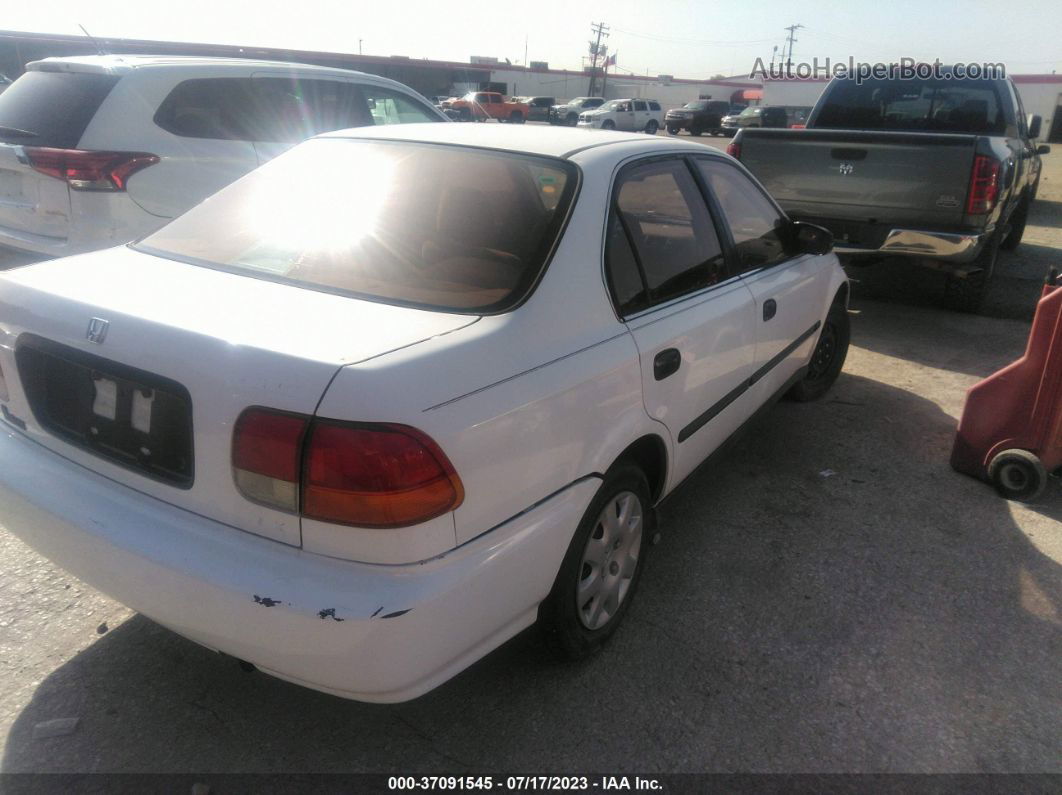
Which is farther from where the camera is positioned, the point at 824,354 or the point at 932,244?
the point at 932,244

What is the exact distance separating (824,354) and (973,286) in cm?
287

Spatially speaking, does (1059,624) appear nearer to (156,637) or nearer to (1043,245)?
(156,637)

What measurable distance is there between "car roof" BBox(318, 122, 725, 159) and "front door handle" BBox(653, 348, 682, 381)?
0.72 m

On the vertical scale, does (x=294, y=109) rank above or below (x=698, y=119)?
above

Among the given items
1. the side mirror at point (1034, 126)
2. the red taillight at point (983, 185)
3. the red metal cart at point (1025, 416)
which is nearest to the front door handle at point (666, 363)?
the red metal cart at point (1025, 416)

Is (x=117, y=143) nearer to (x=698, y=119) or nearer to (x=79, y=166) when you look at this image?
(x=79, y=166)

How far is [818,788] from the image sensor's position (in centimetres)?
218

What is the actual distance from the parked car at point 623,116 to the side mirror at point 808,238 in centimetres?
3683

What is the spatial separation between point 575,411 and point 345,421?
2.28 ft

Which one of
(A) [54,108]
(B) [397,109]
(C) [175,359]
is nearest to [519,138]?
(C) [175,359]

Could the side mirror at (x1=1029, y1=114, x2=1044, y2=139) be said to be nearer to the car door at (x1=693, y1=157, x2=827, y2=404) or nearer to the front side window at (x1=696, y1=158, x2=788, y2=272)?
the car door at (x1=693, y1=157, x2=827, y2=404)

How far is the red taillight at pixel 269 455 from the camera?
5.74 feet

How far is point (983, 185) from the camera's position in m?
5.64

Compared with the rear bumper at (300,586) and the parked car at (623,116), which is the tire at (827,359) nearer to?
the rear bumper at (300,586)
